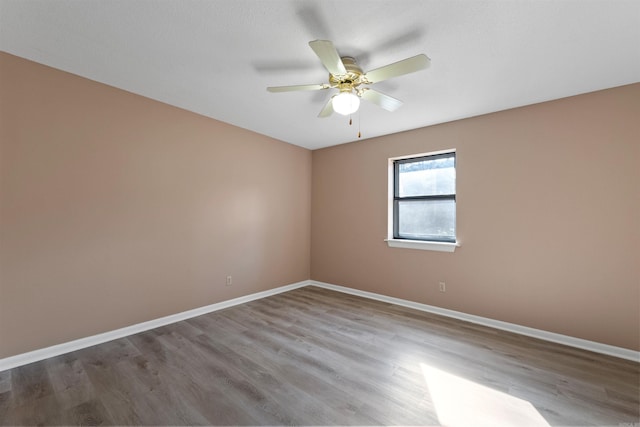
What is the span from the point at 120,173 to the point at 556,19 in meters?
3.80

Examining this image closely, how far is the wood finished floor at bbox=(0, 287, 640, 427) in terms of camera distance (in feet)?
5.51

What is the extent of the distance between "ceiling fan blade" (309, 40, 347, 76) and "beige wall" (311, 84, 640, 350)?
221 centimetres

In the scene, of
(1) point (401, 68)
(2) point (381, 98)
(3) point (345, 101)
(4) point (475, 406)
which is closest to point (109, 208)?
(3) point (345, 101)

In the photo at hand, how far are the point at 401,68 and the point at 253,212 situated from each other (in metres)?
2.89

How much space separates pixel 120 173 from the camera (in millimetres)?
2727

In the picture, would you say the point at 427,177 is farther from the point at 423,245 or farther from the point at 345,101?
the point at 345,101

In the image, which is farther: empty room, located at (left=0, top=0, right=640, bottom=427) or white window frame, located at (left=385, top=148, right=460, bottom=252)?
white window frame, located at (left=385, top=148, right=460, bottom=252)

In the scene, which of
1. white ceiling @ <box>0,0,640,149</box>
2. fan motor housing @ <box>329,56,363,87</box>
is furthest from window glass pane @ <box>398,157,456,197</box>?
fan motor housing @ <box>329,56,363,87</box>

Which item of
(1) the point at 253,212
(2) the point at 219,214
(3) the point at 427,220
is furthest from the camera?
(1) the point at 253,212

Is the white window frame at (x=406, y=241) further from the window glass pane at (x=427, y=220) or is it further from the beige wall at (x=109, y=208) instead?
the beige wall at (x=109, y=208)

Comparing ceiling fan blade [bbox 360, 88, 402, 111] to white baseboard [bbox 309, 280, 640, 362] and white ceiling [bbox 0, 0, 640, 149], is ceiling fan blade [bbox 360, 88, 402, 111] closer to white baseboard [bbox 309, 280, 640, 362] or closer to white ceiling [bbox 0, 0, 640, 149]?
white ceiling [bbox 0, 0, 640, 149]

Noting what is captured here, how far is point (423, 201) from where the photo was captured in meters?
3.80

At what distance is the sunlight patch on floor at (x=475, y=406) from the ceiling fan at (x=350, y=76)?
2.22 meters

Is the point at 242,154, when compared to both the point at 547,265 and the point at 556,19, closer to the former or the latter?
the point at 556,19
